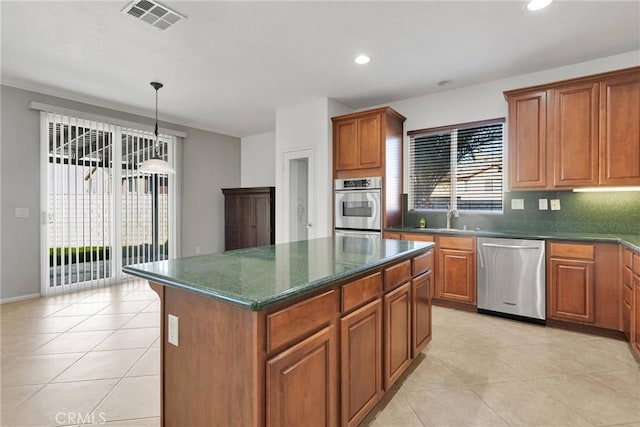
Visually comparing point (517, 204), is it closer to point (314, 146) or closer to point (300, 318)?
point (314, 146)

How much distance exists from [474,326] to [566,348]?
733 millimetres

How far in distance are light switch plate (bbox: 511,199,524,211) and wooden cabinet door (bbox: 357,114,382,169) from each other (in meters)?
1.64

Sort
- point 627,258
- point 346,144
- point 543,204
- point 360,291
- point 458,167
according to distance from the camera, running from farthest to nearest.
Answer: point 346,144, point 458,167, point 543,204, point 627,258, point 360,291

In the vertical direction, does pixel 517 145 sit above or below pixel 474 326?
above

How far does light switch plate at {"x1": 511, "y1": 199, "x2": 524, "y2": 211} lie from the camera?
3.72 metres

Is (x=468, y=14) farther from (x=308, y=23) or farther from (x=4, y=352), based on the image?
(x=4, y=352)

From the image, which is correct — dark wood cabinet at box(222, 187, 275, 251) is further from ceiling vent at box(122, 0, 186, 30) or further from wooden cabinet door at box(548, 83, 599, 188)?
wooden cabinet door at box(548, 83, 599, 188)

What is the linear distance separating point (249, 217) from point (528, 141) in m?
4.44

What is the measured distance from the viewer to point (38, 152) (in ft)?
13.5

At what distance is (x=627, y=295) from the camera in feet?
8.68

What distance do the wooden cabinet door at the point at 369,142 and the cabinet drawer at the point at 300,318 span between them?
9.67 feet

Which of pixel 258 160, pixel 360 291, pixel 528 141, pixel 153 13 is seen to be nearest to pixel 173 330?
pixel 360 291

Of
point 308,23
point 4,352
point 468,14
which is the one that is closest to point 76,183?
point 4,352

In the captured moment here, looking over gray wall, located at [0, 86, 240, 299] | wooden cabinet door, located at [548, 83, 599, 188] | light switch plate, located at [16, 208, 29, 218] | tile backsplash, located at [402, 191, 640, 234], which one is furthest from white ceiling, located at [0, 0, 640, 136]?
light switch plate, located at [16, 208, 29, 218]
